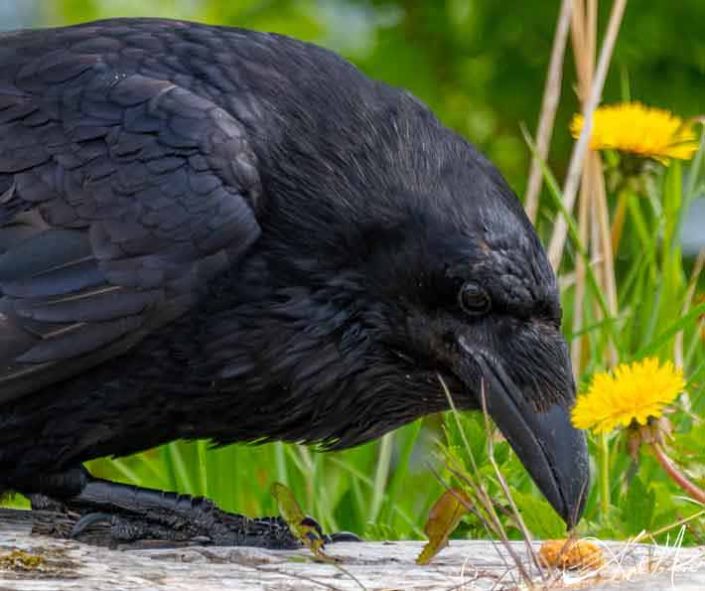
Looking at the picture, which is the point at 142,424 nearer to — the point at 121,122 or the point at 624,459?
the point at 121,122

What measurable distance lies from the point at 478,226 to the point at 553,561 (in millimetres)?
705

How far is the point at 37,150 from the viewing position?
4.02 meters

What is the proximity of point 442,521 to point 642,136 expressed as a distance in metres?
1.45

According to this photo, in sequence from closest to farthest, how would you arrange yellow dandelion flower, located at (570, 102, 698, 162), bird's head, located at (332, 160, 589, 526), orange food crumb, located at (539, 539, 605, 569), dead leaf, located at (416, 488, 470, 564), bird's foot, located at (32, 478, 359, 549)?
orange food crumb, located at (539, 539, 605, 569) < dead leaf, located at (416, 488, 470, 564) < bird's head, located at (332, 160, 589, 526) < bird's foot, located at (32, 478, 359, 549) < yellow dandelion flower, located at (570, 102, 698, 162)

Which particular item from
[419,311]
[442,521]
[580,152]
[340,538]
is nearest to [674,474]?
[442,521]

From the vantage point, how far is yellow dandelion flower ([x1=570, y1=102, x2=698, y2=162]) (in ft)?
15.5

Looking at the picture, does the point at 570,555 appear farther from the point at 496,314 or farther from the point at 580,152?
the point at 580,152

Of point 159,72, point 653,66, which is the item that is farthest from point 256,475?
point 653,66

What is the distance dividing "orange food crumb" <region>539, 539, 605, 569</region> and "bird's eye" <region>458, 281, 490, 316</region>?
20.1 inches

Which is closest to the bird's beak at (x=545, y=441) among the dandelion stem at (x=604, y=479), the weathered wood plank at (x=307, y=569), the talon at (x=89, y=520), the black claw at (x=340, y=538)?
the weathered wood plank at (x=307, y=569)

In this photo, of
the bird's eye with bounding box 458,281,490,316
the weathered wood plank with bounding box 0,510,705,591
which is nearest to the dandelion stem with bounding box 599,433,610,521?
the weathered wood plank with bounding box 0,510,705,591

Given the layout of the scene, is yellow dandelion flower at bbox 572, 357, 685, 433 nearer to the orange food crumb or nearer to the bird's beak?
the bird's beak

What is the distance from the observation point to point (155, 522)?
409 centimetres

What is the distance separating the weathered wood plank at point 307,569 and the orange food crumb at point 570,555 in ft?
0.10
